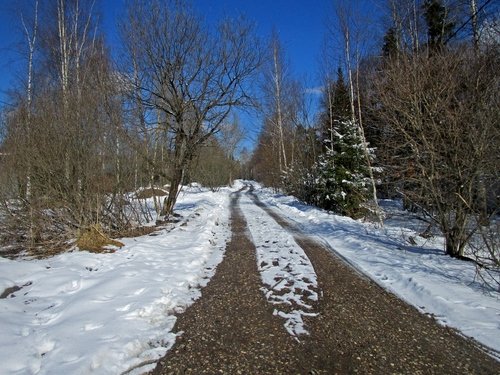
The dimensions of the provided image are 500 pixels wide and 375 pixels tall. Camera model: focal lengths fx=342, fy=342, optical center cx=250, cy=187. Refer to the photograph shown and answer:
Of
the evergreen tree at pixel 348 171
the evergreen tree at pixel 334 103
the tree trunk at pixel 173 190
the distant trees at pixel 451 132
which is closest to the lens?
the distant trees at pixel 451 132

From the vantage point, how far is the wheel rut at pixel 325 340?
3436 mm

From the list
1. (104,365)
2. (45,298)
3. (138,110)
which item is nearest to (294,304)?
(104,365)

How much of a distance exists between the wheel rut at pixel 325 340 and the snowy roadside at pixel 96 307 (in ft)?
1.26

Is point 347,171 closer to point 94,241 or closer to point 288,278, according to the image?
point 288,278

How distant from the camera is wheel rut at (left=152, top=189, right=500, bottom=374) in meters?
3.44

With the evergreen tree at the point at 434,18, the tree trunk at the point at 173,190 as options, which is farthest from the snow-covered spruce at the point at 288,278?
the evergreen tree at the point at 434,18

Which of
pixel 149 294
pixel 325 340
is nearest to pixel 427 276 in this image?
pixel 325 340

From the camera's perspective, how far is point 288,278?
20.8 feet

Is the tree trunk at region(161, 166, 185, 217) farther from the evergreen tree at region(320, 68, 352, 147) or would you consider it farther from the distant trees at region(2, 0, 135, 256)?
the evergreen tree at region(320, 68, 352, 147)

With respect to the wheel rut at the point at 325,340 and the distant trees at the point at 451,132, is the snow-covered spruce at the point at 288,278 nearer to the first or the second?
the wheel rut at the point at 325,340

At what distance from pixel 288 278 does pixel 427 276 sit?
8.41ft

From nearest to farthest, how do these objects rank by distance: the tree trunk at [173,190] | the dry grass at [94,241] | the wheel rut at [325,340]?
the wheel rut at [325,340] → the dry grass at [94,241] → the tree trunk at [173,190]

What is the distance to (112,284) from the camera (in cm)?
556

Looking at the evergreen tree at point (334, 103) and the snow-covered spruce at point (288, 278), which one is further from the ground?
the evergreen tree at point (334, 103)
